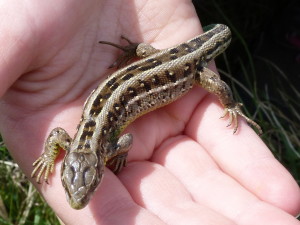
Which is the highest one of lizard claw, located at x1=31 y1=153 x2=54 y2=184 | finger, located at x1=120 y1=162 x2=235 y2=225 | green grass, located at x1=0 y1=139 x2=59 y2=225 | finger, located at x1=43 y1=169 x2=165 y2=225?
lizard claw, located at x1=31 y1=153 x2=54 y2=184

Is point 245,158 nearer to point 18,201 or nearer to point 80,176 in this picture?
point 80,176

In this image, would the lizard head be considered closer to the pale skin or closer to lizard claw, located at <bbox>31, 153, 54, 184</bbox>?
the pale skin

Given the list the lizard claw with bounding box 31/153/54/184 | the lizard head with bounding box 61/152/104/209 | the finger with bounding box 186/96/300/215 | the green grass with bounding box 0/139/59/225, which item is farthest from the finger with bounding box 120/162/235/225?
the green grass with bounding box 0/139/59/225

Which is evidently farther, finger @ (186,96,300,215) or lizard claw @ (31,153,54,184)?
lizard claw @ (31,153,54,184)

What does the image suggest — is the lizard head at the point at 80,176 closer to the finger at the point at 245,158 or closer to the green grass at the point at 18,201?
the finger at the point at 245,158

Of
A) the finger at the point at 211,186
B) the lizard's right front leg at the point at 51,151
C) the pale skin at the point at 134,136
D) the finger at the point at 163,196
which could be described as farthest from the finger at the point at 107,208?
the finger at the point at 211,186

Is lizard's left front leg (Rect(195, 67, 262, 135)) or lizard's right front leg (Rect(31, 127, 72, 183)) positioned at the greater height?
lizard's right front leg (Rect(31, 127, 72, 183))

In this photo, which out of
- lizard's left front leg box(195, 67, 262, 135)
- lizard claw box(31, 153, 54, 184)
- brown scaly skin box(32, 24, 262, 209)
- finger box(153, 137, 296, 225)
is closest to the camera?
finger box(153, 137, 296, 225)

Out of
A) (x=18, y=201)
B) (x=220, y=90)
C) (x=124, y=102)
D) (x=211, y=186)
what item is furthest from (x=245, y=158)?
(x=18, y=201)

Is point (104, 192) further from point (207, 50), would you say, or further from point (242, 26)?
point (242, 26)
